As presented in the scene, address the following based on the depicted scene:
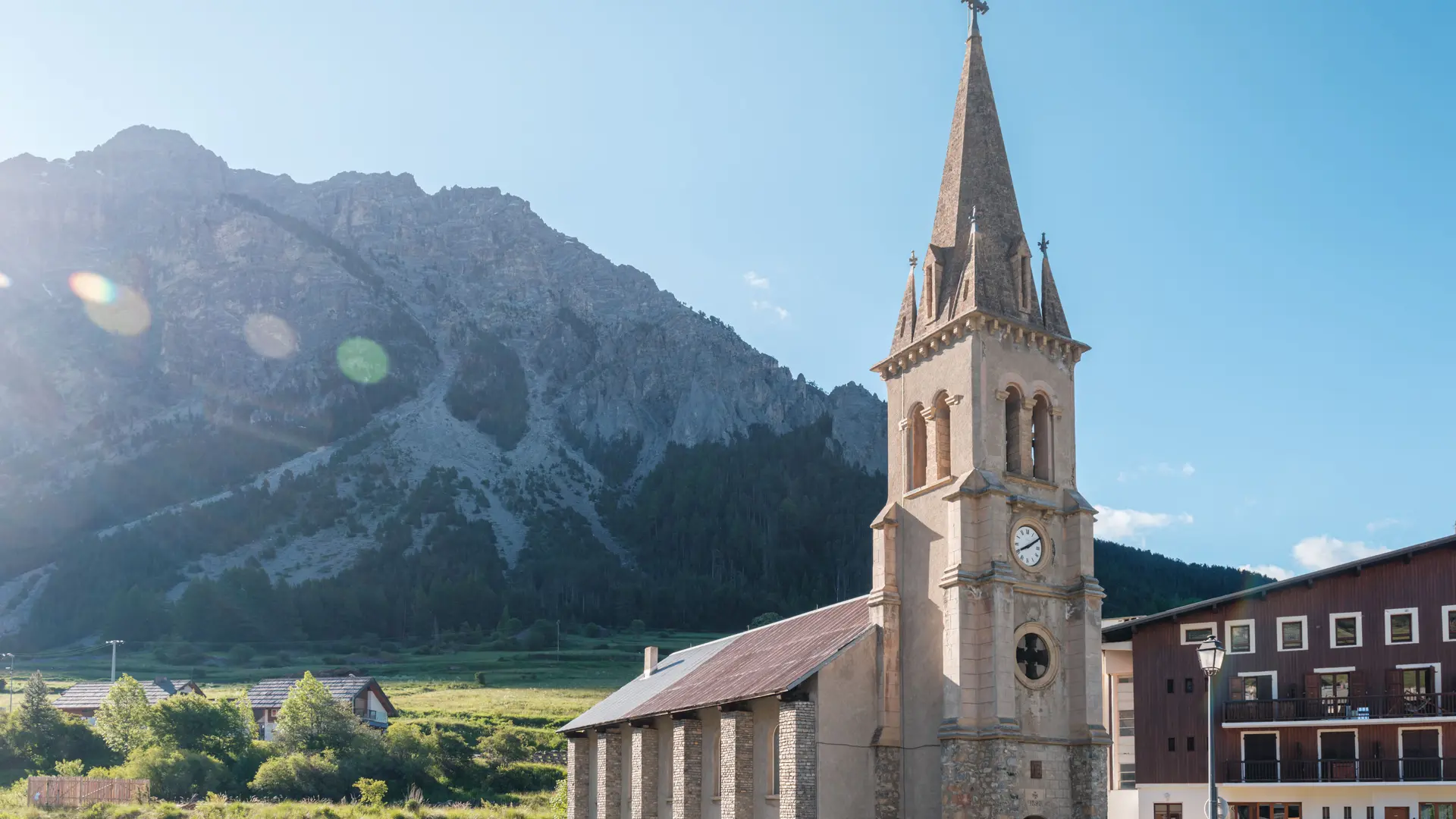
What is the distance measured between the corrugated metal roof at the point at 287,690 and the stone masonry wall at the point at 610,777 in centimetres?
6452

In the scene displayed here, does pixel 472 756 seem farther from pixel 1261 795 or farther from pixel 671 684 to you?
pixel 1261 795

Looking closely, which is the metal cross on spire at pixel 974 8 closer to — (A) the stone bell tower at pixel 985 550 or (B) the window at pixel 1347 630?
(A) the stone bell tower at pixel 985 550

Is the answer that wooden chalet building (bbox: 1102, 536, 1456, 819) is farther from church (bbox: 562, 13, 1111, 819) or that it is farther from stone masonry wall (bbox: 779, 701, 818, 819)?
stone masonry wall (bbox: 779, 701, 818, 819)

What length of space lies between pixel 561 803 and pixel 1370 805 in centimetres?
3858

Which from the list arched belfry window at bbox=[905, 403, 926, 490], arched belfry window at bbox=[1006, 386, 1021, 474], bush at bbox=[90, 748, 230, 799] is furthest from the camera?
bush at bbox=[90, 748, 230, 799]

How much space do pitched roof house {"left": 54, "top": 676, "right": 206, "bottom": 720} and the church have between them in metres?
85.6

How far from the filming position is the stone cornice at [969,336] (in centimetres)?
3825

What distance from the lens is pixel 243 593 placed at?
637 ft

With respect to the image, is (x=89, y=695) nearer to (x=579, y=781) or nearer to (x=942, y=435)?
(x=579, y=781)

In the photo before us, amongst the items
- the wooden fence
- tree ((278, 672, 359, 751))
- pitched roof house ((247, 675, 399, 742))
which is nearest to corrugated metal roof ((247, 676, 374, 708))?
pitched roof house ((247, 675, 399, 742))

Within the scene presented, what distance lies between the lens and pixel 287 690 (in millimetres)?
117688

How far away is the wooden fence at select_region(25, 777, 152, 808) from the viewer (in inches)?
2643

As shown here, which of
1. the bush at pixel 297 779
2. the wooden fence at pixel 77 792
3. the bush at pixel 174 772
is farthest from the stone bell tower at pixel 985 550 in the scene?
the bush at pixel 174 772

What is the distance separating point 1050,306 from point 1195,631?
70.8 feet
